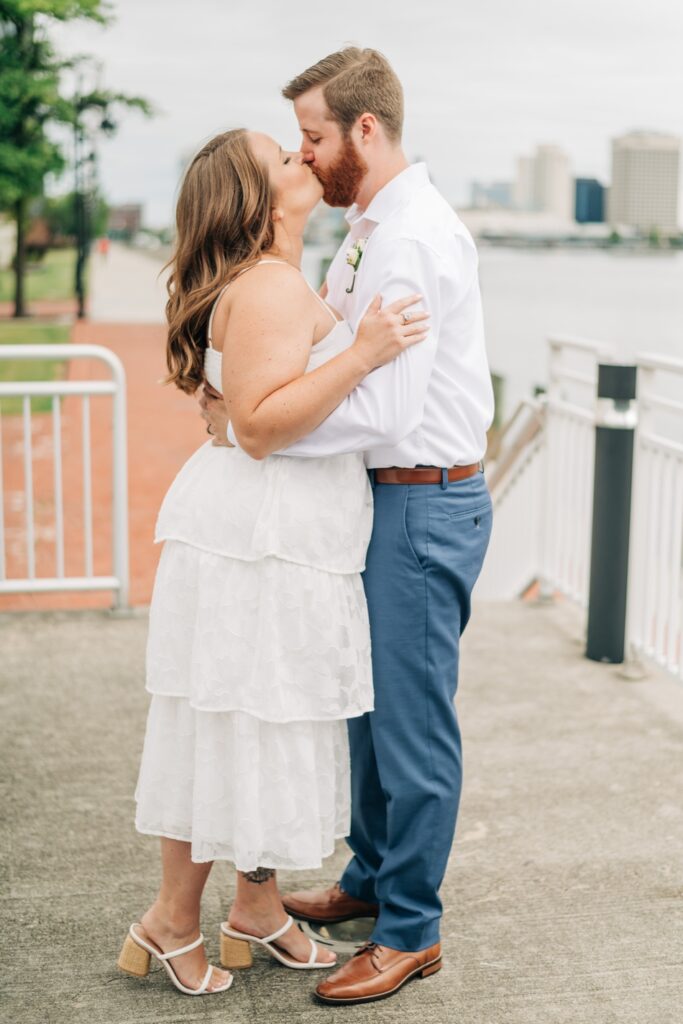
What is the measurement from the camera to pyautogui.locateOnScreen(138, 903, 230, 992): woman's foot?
2844 millimetres

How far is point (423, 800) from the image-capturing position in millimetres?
2824

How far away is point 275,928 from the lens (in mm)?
2939

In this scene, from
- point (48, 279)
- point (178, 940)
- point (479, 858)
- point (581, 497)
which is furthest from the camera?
point (48, 279)

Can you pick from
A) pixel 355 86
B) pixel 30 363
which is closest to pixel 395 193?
pixel 355 86

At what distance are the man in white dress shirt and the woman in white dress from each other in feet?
0.20

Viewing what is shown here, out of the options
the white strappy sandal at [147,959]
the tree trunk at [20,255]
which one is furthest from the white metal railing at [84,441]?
the tree trunk at [20,255]

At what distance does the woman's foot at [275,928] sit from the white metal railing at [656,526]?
7.58ft

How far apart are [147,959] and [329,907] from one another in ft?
1.77

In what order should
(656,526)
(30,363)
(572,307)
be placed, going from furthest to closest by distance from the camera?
(572,307), (30,363), (656,526)

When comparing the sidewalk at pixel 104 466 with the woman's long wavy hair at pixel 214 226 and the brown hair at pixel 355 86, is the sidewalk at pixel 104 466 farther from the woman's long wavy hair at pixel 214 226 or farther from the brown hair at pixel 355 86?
the brown hair at pixel 355 86

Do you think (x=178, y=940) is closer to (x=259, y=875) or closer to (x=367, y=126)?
(x=259, y=875)

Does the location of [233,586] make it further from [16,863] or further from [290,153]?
[16,863]

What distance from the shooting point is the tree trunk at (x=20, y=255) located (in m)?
33.3

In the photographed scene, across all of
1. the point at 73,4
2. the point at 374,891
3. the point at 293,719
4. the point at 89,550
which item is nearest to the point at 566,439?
the point at 89,550
